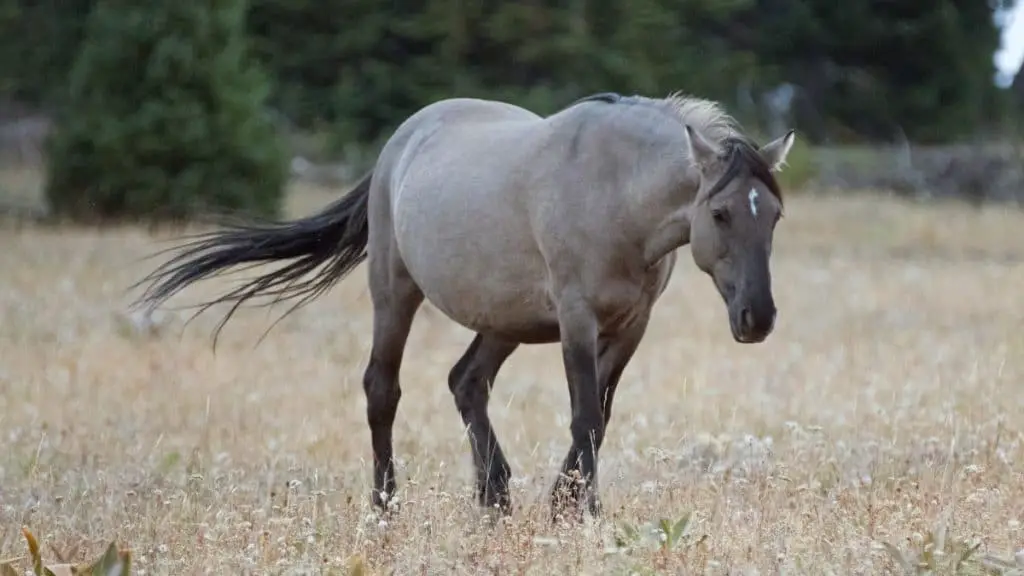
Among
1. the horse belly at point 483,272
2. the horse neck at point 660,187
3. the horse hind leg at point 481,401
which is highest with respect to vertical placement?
the horse neck at point 660,187

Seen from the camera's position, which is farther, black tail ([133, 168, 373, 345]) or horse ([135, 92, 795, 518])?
black tail ([133, 168, 373, 345])

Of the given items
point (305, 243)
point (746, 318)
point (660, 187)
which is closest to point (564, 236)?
point (660, 187)

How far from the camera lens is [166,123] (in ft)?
71.8

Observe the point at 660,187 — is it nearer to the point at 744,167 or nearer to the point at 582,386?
the point at 744,167

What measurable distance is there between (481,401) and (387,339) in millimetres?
548

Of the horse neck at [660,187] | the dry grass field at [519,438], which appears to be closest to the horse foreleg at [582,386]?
the dry grass field at [519,438]

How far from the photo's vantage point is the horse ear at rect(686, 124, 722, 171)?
217 inches

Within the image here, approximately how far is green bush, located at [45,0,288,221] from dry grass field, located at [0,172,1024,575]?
5083 mm

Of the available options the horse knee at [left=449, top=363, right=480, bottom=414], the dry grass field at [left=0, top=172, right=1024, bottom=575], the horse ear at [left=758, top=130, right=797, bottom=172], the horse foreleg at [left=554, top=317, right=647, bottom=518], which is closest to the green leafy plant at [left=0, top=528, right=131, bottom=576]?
the dry grass field at [left=0, top=172, right=1024, bottom=575]

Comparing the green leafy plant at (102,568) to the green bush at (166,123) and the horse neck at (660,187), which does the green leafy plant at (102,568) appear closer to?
the horse neck at (660,187)

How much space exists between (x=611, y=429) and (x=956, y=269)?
461 inches

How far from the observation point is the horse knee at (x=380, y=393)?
283 inches

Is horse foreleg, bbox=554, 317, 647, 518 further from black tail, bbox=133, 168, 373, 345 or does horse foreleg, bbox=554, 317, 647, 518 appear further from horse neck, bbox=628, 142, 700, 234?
black tail, bbox=133, 168, 373, 345

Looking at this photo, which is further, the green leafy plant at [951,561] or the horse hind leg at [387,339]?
the horse hind leg at [387,339]
